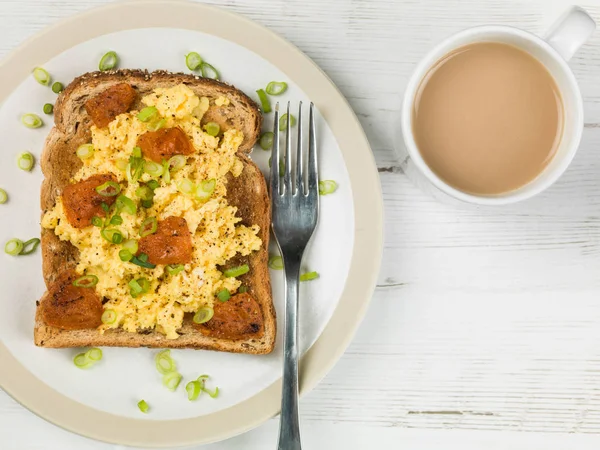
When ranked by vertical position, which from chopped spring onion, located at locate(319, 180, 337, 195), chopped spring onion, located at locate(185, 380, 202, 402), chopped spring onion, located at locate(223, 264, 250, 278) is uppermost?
chopped spring onion, located at locate(319, 180, 337, 195)

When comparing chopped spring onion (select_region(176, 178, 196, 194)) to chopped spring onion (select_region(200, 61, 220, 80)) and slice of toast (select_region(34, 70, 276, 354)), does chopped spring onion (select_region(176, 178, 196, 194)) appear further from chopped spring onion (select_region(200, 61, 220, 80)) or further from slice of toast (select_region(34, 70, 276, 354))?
chopped spring onion (select_region(200, 61, 220, 80))

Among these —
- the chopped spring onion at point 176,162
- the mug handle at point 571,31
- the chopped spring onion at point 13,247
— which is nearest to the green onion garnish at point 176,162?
the chopped spring onion at point 176,162

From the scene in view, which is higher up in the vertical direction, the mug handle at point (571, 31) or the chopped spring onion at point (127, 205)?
the mug handle at point (571, 31)

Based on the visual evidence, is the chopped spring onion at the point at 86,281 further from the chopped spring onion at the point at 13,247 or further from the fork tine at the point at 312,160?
the fork tine at the point at 312,160

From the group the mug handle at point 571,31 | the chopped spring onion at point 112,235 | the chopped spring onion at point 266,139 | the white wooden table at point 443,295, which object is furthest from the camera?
the white wooden table at point 443,295

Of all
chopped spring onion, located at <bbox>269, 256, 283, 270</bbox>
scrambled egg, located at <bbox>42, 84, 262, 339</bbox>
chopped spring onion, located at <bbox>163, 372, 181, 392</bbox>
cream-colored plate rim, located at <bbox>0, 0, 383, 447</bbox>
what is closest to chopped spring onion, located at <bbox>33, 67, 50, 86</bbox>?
cream-colored plate rim, located at <bbox>0, 0, 383, 447</bbox>

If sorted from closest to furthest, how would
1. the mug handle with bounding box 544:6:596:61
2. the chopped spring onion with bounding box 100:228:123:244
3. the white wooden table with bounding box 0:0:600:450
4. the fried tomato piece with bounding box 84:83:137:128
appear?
the mug handle with bounding box 544:6:596:61
the chopped spring onion with bounding box 100:228:123:244
the fried tomato piece with bounding box 84:83:137:128
the white wooden table with bounding box 0:0:600:450
